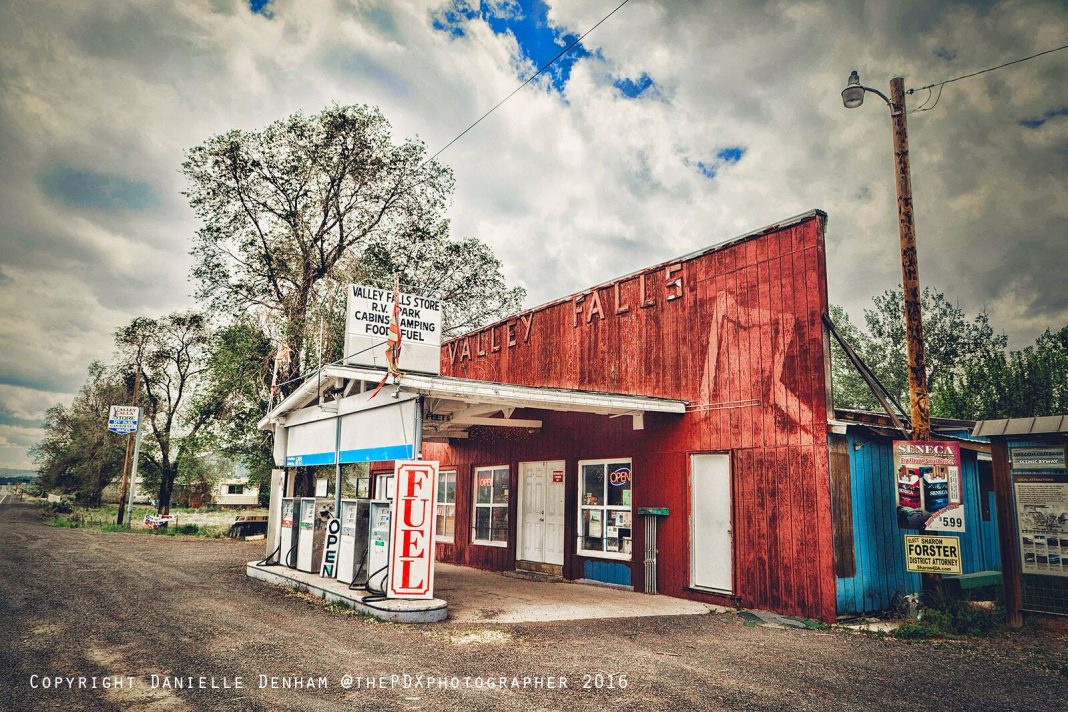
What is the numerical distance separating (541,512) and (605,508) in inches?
79.1

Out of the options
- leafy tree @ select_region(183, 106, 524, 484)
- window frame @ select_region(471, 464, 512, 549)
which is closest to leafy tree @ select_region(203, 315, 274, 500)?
leafy tree @ select_region(183, 106, 524, 484)

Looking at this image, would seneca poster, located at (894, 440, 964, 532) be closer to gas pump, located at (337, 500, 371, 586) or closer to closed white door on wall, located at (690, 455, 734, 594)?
closed white door on wall, located at (690, 455, 734, 594)

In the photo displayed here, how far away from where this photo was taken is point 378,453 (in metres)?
10.8

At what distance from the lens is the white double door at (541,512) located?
1391 centimetres

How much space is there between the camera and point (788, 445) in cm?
991

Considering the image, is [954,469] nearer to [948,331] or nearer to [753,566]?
[753,566]

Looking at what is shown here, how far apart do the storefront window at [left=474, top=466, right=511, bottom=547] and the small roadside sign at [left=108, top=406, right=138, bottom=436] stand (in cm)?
2185

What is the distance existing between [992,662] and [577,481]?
7.66 meters

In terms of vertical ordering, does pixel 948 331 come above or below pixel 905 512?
→ above

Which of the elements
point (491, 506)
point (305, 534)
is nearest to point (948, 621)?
point (491, 506)

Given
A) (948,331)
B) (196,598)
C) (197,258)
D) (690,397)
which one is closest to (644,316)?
(690,397)

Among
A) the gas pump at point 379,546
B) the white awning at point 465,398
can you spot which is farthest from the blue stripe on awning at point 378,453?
the white awning at point 465,398

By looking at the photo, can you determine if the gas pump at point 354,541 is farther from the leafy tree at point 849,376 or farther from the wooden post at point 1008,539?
the leafy tree at point 849,376

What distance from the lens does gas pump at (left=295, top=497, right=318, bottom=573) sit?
12.5 meters
